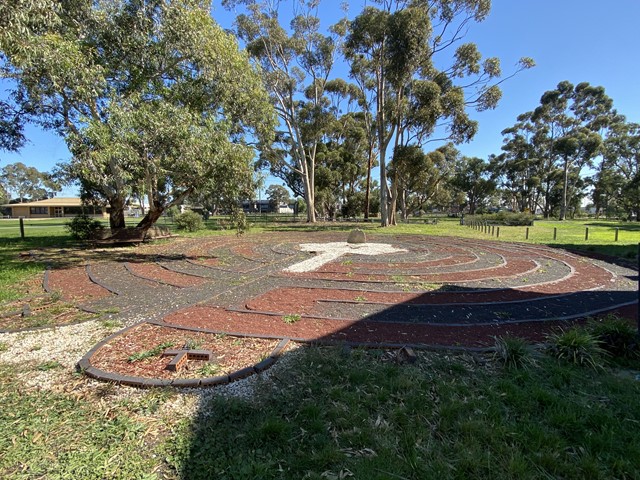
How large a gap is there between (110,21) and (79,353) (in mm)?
9222

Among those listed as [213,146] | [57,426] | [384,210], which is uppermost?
[213,146]

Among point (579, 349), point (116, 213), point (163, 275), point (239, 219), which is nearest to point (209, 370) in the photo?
point (579, 349)

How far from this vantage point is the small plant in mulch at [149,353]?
3477 mm

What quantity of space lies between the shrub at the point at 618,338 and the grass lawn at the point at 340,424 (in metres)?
0.23

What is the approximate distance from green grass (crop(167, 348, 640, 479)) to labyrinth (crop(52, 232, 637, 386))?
664mm

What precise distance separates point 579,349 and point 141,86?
1161 cm

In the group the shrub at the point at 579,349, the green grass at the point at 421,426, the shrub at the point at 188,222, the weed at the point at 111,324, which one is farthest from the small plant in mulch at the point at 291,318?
the shrub at the point at 188,222

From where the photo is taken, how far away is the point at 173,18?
835 centimetres

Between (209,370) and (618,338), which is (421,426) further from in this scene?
(618,338)

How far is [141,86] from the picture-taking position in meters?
9.42

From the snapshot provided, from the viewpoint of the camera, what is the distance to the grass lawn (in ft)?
6.77

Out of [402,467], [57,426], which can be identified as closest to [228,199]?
[57,426]

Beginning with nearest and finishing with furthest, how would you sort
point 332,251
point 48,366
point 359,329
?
point 48,366 → point 359,329 → point 332,251

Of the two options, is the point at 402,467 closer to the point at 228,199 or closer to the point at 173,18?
the point at 228,199
